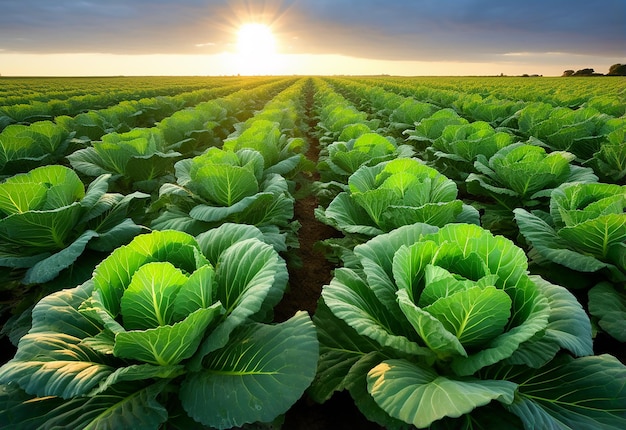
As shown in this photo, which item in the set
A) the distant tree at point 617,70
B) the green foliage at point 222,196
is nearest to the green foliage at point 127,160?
the green foliage at point 222,196

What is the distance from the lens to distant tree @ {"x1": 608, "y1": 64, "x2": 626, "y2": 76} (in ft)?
213

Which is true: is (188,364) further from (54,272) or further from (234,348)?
(54,272)

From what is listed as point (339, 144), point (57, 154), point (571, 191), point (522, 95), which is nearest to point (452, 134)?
point (339, 144)

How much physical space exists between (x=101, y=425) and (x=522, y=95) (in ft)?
58.1

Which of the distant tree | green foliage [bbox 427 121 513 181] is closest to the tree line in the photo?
the distant tree

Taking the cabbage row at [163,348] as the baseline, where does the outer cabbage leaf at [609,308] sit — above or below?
below

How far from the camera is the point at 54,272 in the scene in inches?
99.4

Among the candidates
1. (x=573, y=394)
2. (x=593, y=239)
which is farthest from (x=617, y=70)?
(x=573, y=394)

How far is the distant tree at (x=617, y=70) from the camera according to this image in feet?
213

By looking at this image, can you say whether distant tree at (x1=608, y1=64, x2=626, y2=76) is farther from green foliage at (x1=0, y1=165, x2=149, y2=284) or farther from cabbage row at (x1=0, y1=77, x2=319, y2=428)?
cabbage row at (x1=0, y1=77, x2=319, y2=428)

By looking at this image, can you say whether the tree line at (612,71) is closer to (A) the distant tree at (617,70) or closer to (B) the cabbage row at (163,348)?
(A) the distant tree at (617,70)

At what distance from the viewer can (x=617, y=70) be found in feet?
217

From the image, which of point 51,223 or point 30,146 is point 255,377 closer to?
point 51,223

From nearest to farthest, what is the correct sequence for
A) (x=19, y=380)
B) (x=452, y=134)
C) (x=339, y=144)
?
(x=19, y=380), (x=339, y=144), (x=452, y=134)
